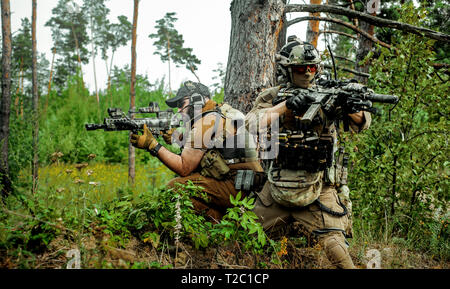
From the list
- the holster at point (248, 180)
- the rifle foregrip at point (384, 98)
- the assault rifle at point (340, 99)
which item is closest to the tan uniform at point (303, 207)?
the holster at point (248, 180)

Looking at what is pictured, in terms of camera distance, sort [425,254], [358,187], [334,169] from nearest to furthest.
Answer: [334,169] → [425,254] → [358,187]

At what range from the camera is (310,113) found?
274 centimetres

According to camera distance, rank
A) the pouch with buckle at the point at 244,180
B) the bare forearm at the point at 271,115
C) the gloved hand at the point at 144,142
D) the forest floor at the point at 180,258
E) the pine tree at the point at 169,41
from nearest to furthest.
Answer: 1. the forest floor at the point at 180,258
2. the bare forearm at the point at 271,115
3. the pouch with buckle at the point at 244,180
4. the gloved hand at the point at 144,142
5. the pine tree at the point at 169,41

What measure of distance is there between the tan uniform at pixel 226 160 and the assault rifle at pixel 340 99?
0.87 metres

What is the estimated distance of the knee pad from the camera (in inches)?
110

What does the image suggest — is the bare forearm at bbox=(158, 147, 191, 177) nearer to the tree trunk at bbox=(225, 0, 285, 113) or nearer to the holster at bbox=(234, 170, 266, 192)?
the holster at bbox=(234, 170, 266, 192)

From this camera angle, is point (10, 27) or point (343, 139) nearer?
point (343, 139)

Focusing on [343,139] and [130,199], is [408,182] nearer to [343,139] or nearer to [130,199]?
[343,139]

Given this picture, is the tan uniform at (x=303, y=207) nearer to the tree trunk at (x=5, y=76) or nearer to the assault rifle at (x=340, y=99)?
the assault rifle at (x=340, y=99)

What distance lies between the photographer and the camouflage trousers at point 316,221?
2865mm

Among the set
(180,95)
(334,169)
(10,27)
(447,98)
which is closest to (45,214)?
(180,95)

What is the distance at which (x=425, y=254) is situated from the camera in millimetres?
4035

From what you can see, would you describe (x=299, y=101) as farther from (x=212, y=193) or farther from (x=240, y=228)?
(x=212, y=193)
